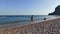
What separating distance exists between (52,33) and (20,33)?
1.85 meters

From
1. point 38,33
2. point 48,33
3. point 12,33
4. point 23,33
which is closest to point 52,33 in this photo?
point 48,33

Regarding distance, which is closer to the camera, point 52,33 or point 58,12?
point 52,33

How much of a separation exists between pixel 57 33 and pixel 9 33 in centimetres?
277

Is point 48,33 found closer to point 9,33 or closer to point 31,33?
point 31,33

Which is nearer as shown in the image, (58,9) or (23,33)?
(23,33)

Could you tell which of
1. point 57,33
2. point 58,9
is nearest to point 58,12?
point 58,9

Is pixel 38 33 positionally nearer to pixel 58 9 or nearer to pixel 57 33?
pixel 57 33

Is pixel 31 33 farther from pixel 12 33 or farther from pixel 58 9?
pixel 58 9

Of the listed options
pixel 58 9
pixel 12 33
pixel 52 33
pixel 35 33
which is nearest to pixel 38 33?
pixel 35 33

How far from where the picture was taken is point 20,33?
305 inches

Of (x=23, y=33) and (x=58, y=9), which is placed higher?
(x=23, y=33)

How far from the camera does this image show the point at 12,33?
297 inches

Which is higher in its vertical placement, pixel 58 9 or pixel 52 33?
pixel 52 33

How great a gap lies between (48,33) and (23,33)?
144 cm
